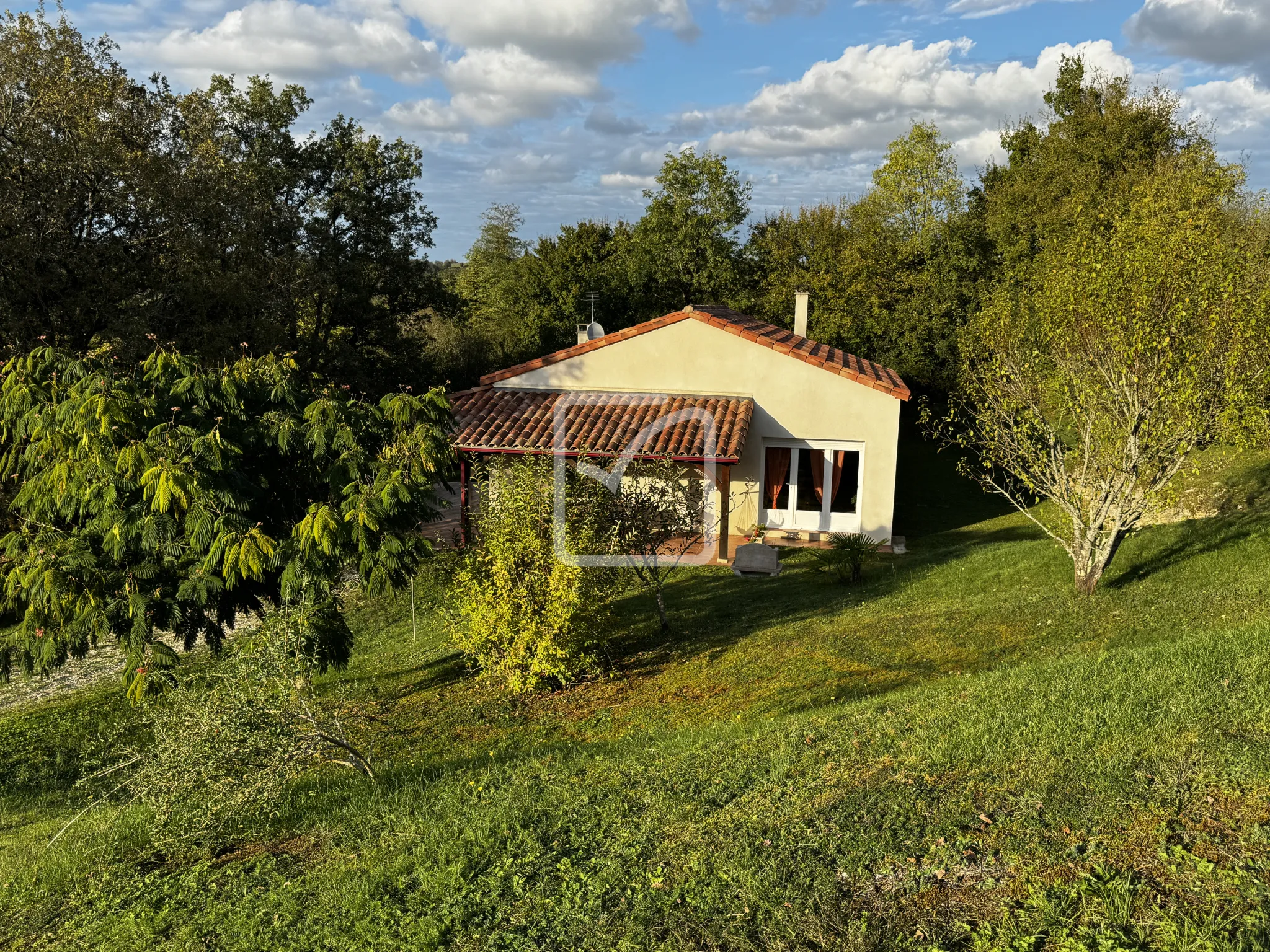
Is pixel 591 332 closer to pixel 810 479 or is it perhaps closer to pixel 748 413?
pixel 748 413

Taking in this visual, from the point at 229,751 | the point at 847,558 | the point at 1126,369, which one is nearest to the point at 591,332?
the point at 847,558

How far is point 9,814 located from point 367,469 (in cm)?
527

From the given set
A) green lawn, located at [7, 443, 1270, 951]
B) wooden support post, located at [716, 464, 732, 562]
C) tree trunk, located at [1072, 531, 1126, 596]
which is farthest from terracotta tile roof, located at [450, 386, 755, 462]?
green lawn, located at [7, 443, 1270, 951]

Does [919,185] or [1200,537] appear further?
[919,185]

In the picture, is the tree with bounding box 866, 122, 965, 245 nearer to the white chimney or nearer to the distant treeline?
the distant treeline

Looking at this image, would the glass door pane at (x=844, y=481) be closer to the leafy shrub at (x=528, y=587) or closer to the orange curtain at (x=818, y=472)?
the orange curtain at (x=818, y=472)

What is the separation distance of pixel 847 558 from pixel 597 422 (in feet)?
20.7

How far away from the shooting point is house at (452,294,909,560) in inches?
763

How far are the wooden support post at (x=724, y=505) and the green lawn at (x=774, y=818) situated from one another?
22.6 feet

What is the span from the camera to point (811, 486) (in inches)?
797

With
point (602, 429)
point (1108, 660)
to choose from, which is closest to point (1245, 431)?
point (1108, 660)

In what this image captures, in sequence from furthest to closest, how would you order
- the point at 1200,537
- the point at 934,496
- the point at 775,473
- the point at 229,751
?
1. the point at 934,496
2. the point at 775,473
3. the point at 1200,537
4. the point at 229,751

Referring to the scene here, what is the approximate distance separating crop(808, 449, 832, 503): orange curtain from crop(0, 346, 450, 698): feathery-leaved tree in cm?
1090

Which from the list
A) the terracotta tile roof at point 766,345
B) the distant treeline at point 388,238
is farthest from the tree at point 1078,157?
the terracotta tile roof at point 766,345
